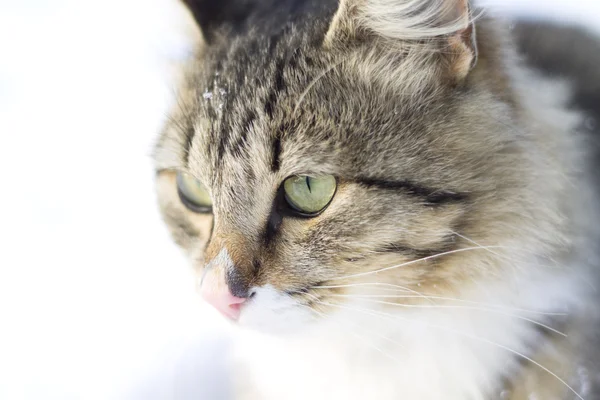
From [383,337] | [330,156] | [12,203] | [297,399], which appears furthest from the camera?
[12,203]

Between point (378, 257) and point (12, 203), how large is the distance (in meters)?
0.85

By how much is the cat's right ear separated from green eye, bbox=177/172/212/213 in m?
0.23

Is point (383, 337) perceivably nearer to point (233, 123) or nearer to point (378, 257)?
point (378, 257)

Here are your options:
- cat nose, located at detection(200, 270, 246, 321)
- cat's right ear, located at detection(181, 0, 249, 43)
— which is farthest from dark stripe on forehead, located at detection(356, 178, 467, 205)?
cat's right ear, located at detection(181, 0, 249, 43)

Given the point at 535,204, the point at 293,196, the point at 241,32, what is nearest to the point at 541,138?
the point at 535,204

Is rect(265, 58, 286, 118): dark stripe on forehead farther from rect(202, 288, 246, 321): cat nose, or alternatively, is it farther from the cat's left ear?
rect(202, 288, 246, 321): cat nose

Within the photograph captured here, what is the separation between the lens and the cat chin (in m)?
0.68

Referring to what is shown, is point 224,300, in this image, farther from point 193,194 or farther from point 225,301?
point 193,194

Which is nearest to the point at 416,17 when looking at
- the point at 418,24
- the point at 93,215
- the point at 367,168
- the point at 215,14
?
the point at 418,24

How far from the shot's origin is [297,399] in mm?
886

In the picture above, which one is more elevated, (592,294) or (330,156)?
(330,156)

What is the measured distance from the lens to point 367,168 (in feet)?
2.20

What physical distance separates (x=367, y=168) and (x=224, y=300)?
0.26m

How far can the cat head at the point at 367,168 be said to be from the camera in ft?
2.21
